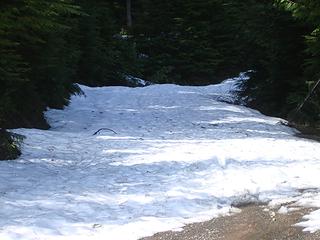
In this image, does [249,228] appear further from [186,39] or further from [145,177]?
[186,39]

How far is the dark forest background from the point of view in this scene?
429 inches

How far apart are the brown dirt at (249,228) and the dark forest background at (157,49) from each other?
14.5ft

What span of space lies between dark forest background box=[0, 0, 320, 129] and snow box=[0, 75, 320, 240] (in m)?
1.47

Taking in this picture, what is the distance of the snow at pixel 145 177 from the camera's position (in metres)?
6.74

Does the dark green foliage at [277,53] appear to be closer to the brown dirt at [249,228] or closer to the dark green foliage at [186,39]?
the brown dirt at [249,228]

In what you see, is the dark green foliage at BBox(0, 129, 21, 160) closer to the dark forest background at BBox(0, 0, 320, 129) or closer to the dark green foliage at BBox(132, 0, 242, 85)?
the dark forest background at BBox(0, 0, 320, 129)

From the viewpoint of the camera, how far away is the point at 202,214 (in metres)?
7.04

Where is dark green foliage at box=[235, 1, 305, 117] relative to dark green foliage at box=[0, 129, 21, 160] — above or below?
above

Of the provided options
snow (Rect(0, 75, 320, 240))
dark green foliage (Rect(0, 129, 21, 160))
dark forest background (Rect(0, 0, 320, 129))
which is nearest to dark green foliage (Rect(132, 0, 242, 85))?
dark forest background (Rect(0, 0, 320, 129))

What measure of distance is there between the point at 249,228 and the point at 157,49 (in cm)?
3519

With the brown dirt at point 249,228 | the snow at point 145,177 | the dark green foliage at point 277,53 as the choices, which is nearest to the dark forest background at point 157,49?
the dark green foliage at point 277,53

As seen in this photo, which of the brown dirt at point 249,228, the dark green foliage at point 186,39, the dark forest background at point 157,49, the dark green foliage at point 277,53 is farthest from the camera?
the dark green foliage at point 186,39

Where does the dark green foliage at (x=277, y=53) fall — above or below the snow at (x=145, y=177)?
above

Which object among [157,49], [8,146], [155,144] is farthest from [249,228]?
[157,49]
